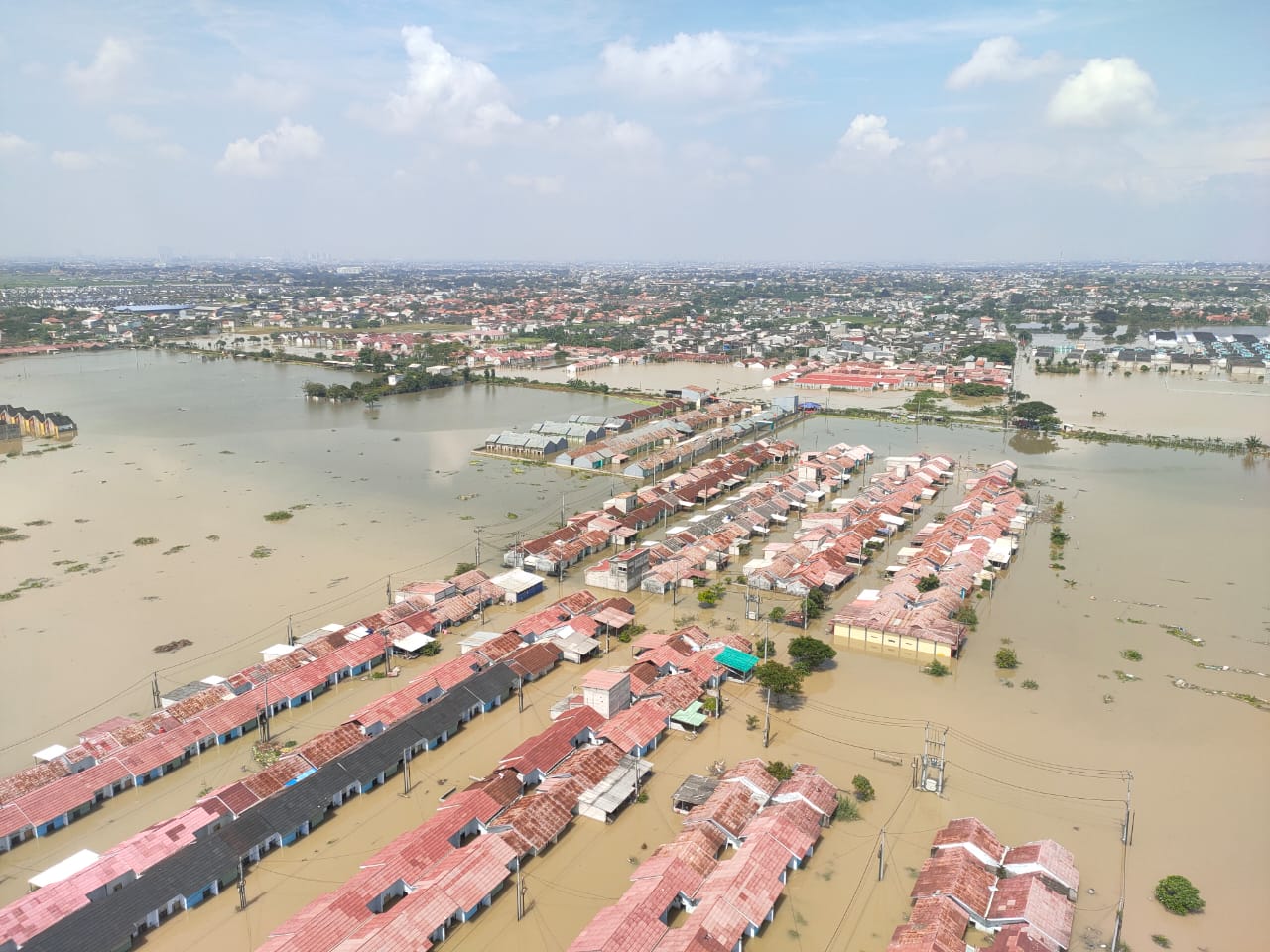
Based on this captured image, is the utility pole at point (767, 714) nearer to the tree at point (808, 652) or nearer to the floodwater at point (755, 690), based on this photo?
the floodwater at point (755, 690)

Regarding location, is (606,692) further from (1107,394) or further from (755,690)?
(1107,394)

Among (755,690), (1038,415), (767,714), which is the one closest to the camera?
(767,714)

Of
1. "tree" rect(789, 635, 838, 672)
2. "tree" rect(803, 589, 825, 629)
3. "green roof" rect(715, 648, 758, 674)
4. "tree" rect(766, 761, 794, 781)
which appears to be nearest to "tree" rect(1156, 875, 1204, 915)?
"tree" rect(766, 761, 794, 781)

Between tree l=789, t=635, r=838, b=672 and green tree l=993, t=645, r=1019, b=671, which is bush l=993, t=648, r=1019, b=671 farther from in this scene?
tree l=789, t=635, r=838, b=672

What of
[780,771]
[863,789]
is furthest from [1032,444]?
[780,771]

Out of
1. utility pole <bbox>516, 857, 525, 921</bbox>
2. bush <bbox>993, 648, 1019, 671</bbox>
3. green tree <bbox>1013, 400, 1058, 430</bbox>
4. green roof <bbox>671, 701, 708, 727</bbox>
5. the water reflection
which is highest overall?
green tree <bbox>1013, 400, 1058, 430</bbox>

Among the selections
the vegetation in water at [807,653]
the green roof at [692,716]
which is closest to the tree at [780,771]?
the green roof at [692,716]

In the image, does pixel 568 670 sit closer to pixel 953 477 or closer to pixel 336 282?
pixel 953 477
